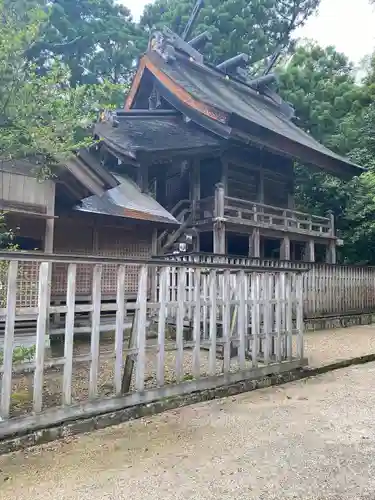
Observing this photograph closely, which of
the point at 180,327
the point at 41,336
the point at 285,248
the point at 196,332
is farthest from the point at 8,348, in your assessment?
the point at 285,248

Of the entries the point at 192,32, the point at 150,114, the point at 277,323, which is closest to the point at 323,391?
the point at 277,323

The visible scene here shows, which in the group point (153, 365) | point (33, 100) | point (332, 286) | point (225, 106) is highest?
point (225, 106)

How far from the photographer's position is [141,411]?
13.6 ft

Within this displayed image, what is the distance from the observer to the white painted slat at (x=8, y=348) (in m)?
3.33

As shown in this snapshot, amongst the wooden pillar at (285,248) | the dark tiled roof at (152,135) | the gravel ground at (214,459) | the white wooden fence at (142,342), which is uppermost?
the dark tiled roof at (152,135)

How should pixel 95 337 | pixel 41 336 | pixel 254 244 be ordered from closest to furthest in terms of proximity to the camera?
1. pixel 41 336
2. pixel 95 337
3. pixel 254 244

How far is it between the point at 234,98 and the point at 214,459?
16.1 meters

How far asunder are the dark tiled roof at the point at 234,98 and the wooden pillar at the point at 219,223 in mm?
2341

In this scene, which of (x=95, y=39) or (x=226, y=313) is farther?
(x=95, y=39)

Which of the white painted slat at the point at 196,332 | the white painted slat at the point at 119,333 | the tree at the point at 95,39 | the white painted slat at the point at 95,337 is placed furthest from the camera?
the tree at the point at 95,39

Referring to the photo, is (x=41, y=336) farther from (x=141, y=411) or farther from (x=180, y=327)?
(x=180, y=327)

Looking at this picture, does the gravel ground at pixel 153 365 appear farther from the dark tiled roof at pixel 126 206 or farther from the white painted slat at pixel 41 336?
the dark tiled roof at pixel 126 206

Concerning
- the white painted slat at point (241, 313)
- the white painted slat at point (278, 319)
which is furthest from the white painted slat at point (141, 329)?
the white painted slat at point (278, 319)

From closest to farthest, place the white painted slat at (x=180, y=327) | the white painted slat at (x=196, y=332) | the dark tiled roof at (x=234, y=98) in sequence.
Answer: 1. the white painted slat at (x=180, y=327)
2. the white painted slat at (x=196, y=332)
3. the dark tiled roof at (x=234, y=98)
